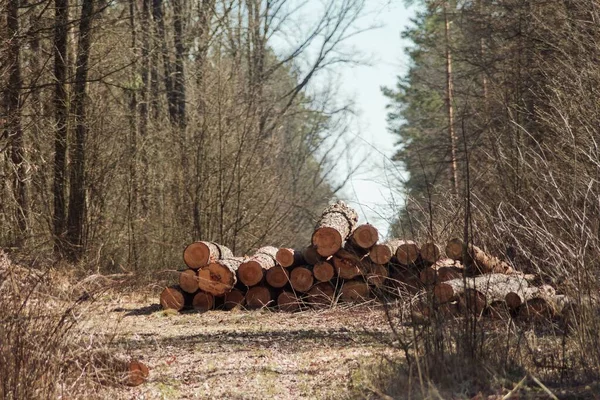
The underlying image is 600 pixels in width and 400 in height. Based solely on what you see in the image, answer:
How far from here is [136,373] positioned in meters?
7.00

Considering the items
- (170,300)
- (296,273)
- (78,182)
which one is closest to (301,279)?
(296,273)

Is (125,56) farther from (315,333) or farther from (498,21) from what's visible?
(315,333)

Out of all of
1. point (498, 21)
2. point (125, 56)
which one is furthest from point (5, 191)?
point (498, 21)

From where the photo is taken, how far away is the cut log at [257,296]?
13047 millimetres

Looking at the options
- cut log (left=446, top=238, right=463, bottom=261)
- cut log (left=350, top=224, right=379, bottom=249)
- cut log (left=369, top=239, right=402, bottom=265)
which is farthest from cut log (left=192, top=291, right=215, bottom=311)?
cut log (left=446, top=238, right=463, bottom=261)

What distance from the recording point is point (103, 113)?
16.1 meters

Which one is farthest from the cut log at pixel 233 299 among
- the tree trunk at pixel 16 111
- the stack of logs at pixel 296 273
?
the tree trunk at pixel 16 111

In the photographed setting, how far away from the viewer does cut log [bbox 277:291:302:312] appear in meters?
13.0

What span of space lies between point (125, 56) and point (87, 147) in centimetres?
192

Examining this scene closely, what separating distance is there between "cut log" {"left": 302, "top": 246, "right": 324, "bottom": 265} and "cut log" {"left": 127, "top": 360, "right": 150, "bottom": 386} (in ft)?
19.4

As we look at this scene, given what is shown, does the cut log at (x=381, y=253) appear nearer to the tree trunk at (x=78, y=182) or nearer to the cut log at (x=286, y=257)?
the cut log at (x=286, y=257)

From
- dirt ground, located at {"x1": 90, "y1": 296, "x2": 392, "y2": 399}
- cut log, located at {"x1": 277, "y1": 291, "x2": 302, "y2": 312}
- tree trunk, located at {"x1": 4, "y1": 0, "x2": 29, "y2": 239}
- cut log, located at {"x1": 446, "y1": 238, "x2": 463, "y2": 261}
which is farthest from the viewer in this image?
cut log, located at {"x1": 277, "y1": 291, "x2": 302, "y2": 312}

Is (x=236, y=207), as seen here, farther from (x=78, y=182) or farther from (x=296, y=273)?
(x=296, y=273)

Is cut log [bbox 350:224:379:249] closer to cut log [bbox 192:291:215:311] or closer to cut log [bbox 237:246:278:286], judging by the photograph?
cut log [bbox 237:246:278:286]
